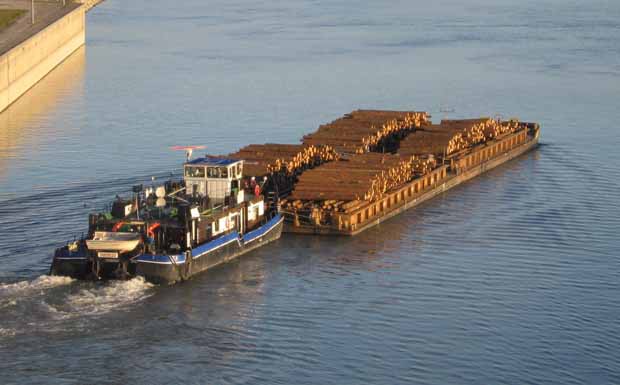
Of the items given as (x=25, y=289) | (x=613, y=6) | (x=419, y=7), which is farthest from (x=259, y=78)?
(x=613, y=6)

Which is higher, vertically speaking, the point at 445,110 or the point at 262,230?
the point at 445,110

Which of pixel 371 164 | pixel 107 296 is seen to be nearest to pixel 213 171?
pixel 107 296

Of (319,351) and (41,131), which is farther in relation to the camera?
(41,131)

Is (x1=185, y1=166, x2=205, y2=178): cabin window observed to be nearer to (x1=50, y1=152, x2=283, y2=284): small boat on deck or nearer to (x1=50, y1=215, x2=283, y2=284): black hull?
(x1=50, y1=152, x2=283, y2=284): small boat on deck

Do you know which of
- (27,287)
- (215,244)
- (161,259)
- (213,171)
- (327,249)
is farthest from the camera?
(327,249)

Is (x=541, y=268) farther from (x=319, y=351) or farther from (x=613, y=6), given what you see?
(x=613, y=6)

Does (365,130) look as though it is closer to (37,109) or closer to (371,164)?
(371,164)

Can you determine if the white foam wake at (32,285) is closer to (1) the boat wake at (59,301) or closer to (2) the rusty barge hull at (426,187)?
(1) the boat wake at (59,301)
